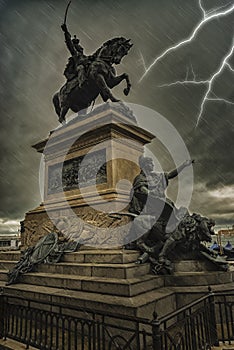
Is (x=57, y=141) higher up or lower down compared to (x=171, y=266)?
higher up

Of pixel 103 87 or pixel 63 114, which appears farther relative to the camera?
pixel 63 114

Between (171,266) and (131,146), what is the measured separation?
4.47m

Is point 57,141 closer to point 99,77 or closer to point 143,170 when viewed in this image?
point 99,77

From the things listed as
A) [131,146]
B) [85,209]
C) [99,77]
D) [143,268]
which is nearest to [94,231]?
[85,209]

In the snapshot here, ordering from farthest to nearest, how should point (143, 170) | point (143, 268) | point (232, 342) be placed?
1. point (143, 170)
2. point (143, 268)
3. point (232, 342)

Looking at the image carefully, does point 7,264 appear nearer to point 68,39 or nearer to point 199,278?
point 199,278

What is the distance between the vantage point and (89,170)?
8.78m

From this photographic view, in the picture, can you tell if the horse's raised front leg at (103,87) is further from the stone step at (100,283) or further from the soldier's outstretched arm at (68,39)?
the stone step at (100,283)

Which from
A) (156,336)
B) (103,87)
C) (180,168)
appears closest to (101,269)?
(156,336)

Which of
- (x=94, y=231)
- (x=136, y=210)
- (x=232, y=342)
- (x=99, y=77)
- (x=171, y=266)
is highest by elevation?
(x=99, y=77)

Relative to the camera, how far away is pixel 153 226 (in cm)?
667

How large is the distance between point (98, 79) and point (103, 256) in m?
6.42

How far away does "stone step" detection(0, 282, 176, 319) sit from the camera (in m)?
4.54

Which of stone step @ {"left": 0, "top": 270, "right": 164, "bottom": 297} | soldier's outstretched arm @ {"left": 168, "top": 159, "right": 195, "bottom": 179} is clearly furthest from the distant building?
soldier's outstretched arm @ {"left": 168, "top": 159, "right": 195, "bottom": 179}
